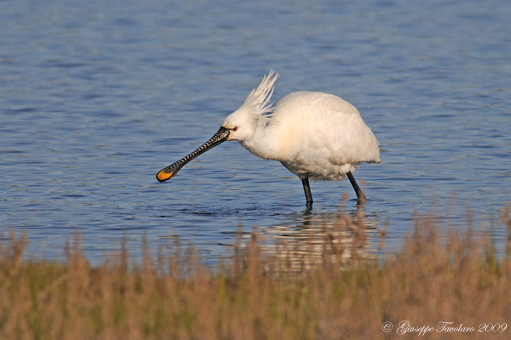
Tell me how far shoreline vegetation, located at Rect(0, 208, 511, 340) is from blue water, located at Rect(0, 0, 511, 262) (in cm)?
75

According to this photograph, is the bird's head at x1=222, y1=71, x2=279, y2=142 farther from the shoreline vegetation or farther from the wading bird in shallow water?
the shoreline vegetation

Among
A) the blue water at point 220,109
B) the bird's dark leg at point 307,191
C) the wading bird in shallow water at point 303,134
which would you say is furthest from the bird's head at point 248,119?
the bird's dark leg at point 307,191

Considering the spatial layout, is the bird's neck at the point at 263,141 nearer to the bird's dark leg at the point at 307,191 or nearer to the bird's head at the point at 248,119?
the bird's head at the point at 248,119

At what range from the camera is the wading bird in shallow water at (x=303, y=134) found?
9664mm

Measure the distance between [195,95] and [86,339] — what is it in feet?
43.5

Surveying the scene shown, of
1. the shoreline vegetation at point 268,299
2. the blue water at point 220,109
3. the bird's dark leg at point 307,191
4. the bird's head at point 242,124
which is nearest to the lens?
the shoreline vegetation at point 268,299

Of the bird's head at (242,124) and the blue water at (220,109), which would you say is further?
the blue water at (220,109)

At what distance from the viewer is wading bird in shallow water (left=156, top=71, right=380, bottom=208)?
966 cm

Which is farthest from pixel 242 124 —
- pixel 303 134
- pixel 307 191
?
pixel 307 191

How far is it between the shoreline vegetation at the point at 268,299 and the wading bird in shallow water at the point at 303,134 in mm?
2942

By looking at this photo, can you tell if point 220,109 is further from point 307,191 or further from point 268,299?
point 268,299

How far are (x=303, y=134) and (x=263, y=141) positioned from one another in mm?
591

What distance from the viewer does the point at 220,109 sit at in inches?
661

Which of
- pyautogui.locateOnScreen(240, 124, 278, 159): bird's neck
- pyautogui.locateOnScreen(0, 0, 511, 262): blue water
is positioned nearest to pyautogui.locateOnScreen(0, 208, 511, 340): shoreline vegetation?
pyautogui.locateOnScreen(0, 0, 511, 262): blue water
